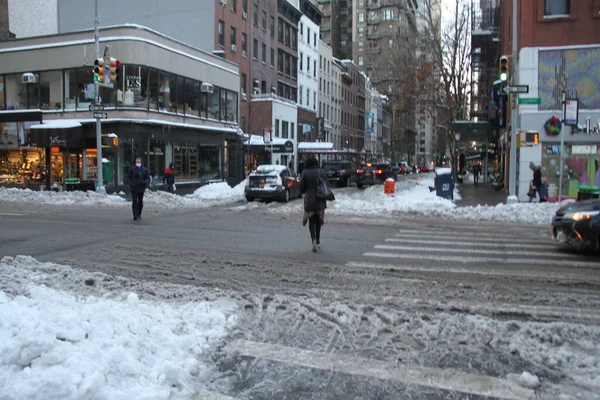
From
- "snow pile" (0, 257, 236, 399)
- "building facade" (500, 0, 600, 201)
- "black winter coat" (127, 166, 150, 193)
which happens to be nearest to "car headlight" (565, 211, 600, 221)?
"snow pile" (0, 257, 236, 399)

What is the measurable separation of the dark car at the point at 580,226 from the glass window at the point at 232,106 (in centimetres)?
3067


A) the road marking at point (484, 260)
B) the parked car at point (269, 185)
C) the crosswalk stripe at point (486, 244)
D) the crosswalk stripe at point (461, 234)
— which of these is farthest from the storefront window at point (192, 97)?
the road marking at point (484, 260)

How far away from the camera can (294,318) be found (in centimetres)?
596

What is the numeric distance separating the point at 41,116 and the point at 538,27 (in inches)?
1002

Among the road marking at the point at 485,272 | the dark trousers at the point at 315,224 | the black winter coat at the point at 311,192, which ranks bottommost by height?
the road marking at the point at 485,272

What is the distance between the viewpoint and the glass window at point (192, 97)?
33.4m

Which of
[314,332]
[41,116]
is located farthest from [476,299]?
[41,116]

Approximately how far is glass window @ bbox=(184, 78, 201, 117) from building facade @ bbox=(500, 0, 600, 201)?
19.5 meters

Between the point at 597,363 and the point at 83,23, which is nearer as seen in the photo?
the point at 597,363

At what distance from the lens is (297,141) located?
56.8 meters

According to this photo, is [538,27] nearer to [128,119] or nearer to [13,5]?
[128,119]

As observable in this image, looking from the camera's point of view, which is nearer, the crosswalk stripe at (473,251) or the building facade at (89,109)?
the crosswalk stripe at (473,251)

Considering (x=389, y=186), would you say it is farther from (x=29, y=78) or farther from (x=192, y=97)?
(x=29, y=78)

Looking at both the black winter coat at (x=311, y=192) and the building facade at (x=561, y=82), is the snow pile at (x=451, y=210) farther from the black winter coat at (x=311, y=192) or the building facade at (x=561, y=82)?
the black winter coat at (x=311, y=192)
